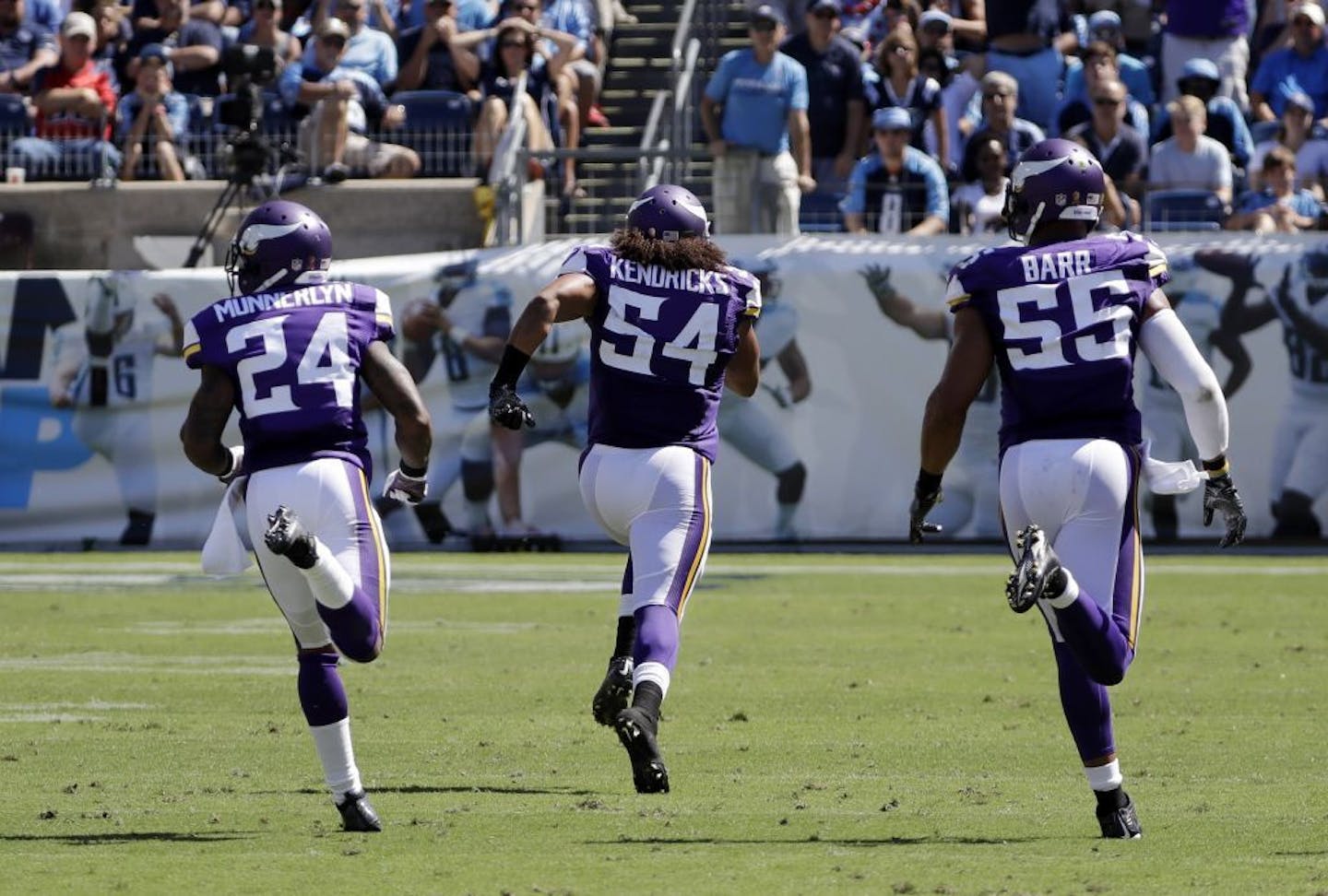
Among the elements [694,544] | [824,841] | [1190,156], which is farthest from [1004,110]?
[824,841]

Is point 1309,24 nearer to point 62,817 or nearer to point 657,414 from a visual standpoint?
point 657,414

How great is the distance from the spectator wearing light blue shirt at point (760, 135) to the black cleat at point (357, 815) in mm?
9139

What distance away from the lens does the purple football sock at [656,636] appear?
Answer: 258 inches

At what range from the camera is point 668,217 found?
Answer: 6.90 metres

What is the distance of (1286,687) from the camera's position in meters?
9.11

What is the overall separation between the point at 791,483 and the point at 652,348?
26.4 feet

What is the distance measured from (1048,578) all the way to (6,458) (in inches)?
426

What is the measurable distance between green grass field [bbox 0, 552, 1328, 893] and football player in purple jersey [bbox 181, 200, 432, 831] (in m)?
0.45

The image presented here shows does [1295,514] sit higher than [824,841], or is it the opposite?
[824,841]

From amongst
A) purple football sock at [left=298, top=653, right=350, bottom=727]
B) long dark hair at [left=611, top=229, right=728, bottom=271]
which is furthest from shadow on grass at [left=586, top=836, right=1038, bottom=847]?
long dark hair at [left=611, top=229, right=728, bottom=271]

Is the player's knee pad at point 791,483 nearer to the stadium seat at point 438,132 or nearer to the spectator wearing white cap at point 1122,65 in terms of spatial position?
the stadium seat at point 438,132

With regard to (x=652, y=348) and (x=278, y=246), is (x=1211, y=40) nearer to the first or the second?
(x=652, y=348)

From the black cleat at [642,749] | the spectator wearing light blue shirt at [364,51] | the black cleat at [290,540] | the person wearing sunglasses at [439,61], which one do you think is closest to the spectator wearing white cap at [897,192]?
the person wearing sunglasses at [439,61]

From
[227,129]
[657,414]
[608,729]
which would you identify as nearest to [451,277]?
[227,129]
